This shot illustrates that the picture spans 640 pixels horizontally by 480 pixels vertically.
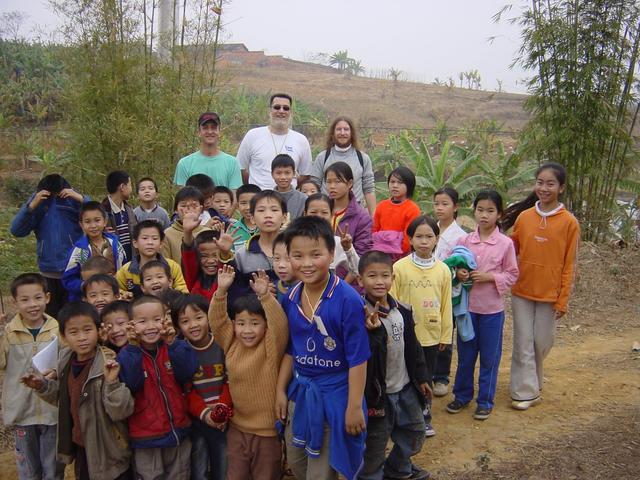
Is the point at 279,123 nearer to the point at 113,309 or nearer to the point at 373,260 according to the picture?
the point at 373,260

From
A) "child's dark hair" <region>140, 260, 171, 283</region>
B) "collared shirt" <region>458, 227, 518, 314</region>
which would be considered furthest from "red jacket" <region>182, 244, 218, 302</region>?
"collared shirt" <region>458, 227, 518, 314</region>

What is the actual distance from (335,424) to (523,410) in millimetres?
2328

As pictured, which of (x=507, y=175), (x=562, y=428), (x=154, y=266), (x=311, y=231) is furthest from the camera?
(x=507, y=175)

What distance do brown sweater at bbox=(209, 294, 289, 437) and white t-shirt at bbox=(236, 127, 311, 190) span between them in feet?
6.91

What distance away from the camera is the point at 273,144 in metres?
4.80

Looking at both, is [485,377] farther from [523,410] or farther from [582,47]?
[582,47]

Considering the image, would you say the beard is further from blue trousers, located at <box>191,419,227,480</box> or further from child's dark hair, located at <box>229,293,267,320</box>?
blue trousers, located at <box>191,419,227,480</box>

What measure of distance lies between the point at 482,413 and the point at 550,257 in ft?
4.02

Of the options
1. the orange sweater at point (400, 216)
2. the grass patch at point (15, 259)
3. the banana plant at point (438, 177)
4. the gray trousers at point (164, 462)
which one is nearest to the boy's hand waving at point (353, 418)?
the gray trousers at point (164, 462)

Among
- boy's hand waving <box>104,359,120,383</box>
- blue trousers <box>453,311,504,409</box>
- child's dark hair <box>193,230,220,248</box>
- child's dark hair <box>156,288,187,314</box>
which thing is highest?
child's dark hair <box>193,230,220,248</box>

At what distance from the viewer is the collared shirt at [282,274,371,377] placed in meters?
2.49

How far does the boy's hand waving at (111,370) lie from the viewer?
8.47 feet

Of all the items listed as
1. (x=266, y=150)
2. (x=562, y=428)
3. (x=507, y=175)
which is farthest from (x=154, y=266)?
(x=507, y=175)

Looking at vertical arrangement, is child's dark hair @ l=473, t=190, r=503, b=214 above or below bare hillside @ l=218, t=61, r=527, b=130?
below
